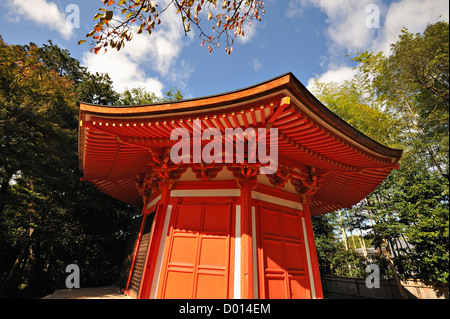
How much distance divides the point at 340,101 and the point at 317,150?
13.4m

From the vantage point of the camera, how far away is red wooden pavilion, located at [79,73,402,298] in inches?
132

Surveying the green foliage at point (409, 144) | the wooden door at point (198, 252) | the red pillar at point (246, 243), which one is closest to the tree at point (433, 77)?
the green foliage at point (409, 144)

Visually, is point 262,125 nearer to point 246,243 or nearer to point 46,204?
point 246,243

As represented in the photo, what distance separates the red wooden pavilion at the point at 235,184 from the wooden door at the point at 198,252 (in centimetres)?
2

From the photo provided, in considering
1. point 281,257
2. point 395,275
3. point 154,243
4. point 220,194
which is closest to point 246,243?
point 281,257

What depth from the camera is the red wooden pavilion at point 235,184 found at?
3.36 m

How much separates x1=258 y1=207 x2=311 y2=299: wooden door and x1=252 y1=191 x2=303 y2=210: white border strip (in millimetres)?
193

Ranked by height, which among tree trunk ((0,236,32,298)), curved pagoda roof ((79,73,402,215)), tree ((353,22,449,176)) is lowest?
tree trunk ((0,236,32,298))

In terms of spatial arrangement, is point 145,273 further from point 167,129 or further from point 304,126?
point 304,126

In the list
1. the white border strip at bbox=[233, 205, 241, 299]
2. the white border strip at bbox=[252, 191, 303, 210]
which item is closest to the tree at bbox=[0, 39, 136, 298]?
the white border strip at bbox=[233, 205, 241, 299]

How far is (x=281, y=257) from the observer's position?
4.32 metres

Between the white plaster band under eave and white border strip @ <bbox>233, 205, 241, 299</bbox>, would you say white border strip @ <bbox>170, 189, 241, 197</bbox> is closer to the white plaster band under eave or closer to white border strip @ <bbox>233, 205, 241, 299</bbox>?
the white plaster band under eave
